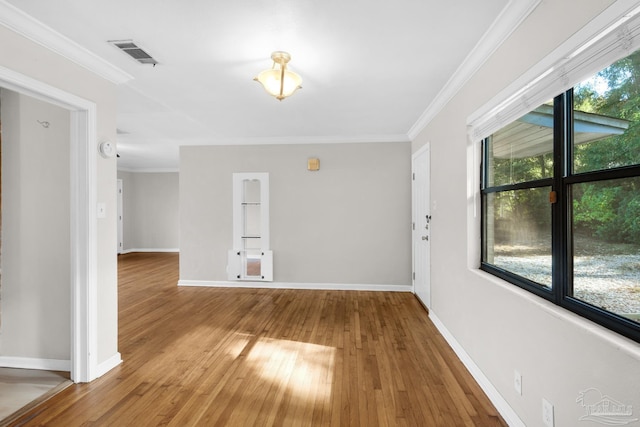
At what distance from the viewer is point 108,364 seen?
2453 millimetres

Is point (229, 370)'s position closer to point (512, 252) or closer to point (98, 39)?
point (512, 252)

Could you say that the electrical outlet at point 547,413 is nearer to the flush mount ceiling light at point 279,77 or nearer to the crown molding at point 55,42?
the flush mount ceiling light at point 279,77

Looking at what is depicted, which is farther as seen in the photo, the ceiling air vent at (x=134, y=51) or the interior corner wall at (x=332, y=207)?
the interior corner wall at (x=332, y=207)

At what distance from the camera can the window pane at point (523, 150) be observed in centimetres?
169

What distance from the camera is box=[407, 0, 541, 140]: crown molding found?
1.70m

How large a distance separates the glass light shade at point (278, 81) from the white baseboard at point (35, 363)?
105 inches

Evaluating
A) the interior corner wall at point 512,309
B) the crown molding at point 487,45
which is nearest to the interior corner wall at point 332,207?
the interior corner wall at point 512,309

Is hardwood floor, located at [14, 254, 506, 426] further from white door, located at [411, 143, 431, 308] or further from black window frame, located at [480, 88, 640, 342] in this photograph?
black window frame, located at [480, 88, 640, 342]

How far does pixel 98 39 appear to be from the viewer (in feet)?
6.83

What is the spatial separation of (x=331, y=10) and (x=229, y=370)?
8.57ft

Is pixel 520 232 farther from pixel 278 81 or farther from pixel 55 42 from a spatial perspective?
pixel 55 42

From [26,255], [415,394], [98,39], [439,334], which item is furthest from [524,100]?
[26,255]

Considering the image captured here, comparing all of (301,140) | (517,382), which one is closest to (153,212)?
(301,140)

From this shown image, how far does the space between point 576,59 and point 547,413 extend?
1.62 meters
